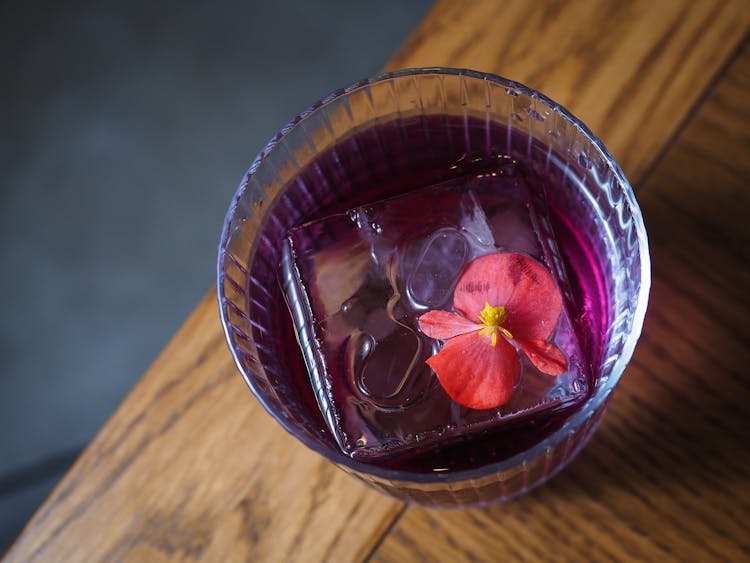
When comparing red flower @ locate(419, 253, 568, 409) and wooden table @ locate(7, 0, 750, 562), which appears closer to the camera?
red flower @ locate(419, 253, 568, 409)

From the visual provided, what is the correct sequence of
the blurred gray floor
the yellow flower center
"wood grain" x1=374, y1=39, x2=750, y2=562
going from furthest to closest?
the blurred gray floor < "wood grain" x1=374, y1=39, x2=750, y2=562 < the yellow flower center

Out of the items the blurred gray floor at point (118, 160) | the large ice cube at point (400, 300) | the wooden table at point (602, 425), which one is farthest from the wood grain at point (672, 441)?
the blurred gray floor at point (118, 160)

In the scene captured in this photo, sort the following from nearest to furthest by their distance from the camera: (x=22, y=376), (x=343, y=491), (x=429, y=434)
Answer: (x=429, y=434), (x=343, y=491), (x=22, y=376)

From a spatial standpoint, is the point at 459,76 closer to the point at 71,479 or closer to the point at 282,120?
the point at 71,479

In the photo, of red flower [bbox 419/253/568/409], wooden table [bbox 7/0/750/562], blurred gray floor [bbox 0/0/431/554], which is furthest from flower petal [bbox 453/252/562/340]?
blurred gray floor [bbox 0/0/431/554]

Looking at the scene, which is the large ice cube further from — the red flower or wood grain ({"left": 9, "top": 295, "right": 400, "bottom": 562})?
wood grain ({"left": 9, "top": 295, "right": 400, "bottom": 562})

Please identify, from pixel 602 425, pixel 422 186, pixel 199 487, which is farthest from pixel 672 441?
pixel 199 487

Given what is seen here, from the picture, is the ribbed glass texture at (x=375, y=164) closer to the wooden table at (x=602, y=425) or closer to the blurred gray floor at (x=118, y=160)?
the wooden table at (x=602, y=425)

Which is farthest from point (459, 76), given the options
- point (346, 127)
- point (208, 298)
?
point (208, 298)
